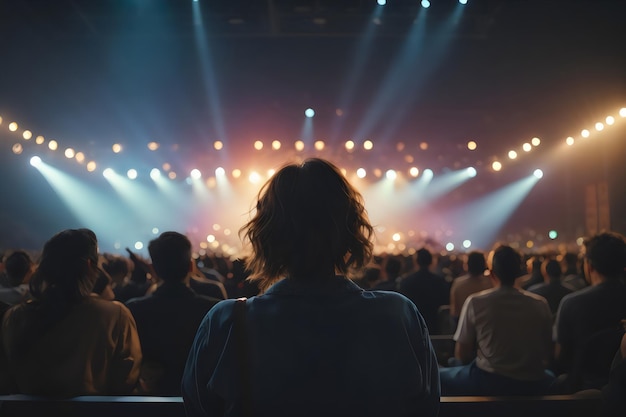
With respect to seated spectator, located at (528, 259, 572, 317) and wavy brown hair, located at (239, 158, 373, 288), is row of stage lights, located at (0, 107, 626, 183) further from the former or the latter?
wavy brown hair, located at (239, 158, 373, 288)

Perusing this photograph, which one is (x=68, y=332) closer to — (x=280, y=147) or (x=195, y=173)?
(x=280, y=147)

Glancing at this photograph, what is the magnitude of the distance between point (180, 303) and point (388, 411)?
6.85 ft

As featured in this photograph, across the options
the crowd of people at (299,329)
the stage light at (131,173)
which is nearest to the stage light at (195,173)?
A: the stage light at (131,173)

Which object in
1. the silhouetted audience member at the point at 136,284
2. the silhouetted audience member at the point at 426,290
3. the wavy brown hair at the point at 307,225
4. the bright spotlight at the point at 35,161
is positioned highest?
the bright spotlight at the point at 35,161

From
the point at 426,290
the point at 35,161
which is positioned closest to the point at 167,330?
the point at 426,290

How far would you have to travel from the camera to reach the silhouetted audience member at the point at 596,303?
3395 millimetres

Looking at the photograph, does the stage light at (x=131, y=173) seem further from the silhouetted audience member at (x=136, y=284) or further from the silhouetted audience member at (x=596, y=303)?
the silhouetted audience member at (x=596, y=303)

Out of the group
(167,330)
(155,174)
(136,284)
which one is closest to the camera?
(167,330)

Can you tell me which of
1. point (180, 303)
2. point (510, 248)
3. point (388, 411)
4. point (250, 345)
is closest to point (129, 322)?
point (180, 303)

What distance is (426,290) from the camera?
233 inches

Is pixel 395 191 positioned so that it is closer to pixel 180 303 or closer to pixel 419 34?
pixel 419 34

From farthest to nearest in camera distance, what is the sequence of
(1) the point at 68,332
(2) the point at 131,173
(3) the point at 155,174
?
1. (3) the point at 155,174
2. (2) the point at 131,173
3. (1) the point at 68,332

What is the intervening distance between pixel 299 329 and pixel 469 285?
4.35 m

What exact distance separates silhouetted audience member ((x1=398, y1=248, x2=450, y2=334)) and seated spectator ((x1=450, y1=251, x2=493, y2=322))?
446 millimetres
